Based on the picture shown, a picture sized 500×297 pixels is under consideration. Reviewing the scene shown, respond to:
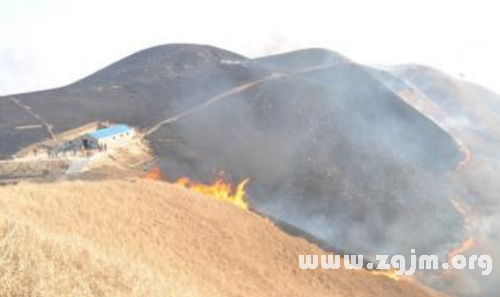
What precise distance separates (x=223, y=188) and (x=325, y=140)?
1334 cm

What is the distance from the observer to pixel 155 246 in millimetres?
28109

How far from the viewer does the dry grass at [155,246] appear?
15.9 metres

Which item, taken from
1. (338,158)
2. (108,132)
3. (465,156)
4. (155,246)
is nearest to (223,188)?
(338,158)

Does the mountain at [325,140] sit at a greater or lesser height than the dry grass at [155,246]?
lesser

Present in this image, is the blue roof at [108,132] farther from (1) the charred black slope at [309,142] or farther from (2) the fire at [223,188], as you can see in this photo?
(2) the fire at [223,188]

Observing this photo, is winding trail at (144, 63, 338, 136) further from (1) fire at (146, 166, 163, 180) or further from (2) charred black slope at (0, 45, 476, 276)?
(1) fire at (146, 166, 163, 180)

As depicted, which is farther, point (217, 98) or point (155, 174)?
point (217, 98)

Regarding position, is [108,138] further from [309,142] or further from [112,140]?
[309,142]

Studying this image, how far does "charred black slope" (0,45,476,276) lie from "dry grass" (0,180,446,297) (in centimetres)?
1784

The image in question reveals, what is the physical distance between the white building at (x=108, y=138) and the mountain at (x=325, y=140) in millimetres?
3864

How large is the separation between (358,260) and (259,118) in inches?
1365

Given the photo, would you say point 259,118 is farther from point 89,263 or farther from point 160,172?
point 89,263

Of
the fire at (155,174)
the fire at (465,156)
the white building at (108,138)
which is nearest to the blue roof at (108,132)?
the white building at (108,138)

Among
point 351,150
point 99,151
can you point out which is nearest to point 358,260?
point 351,150
